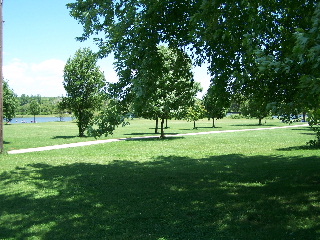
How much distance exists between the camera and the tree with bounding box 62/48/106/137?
28875 millimetres

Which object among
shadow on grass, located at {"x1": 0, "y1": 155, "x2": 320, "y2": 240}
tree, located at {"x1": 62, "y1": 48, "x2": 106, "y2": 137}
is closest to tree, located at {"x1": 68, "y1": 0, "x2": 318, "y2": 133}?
shadow on grass, located at {"x1": 0, "y1": 155, "x2": 320, "y2": 240}

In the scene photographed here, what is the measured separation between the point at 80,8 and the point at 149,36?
1.85 m

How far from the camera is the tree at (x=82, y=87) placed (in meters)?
28.9

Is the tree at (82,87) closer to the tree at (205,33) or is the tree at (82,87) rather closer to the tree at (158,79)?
the tree at (158,79)

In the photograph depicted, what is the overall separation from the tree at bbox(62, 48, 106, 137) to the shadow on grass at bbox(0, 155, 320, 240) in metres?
17.8

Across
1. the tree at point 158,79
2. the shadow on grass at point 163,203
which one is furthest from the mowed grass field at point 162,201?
the tree at point 158,79

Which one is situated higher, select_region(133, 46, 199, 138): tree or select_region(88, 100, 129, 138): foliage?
select_region(133, 46, 199, 138): tree

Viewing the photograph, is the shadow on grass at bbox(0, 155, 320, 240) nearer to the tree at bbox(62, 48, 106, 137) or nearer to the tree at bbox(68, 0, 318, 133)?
the tree at bbox(68, 0, 318, 133)

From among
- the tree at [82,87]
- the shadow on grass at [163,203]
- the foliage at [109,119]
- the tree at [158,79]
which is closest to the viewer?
the shadow on grass at [163,203]

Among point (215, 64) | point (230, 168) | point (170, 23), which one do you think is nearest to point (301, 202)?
point (215, 64)

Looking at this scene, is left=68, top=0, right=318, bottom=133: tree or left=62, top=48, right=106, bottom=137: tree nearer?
left=68, top=0, right=318, bottom=133: tree

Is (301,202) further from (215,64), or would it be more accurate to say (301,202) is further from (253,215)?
(215,64)

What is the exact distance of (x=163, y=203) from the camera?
710cm

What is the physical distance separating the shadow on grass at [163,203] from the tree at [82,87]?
58.4 feet
